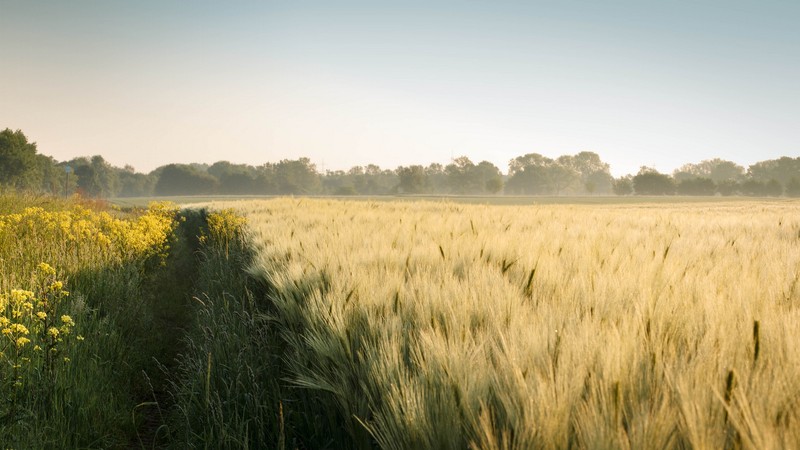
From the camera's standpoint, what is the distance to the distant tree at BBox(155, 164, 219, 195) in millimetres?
112375

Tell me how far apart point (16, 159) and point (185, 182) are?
49587 millimetres

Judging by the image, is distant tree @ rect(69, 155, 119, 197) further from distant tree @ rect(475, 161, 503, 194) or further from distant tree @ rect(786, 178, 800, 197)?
distant tree @ rect(786, 178, 800, 197)

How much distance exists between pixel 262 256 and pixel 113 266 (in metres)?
4.61

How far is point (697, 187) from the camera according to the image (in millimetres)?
89000

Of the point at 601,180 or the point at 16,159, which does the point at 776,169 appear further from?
the point at 16,159

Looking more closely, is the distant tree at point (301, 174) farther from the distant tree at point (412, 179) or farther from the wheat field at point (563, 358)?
the wheat field at point (563, 358)


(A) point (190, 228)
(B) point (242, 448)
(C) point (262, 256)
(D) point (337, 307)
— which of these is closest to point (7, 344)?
(C) point (262, 256)

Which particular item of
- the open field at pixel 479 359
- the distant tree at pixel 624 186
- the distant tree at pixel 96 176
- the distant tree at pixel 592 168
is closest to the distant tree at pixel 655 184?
the distant tree at pixel 624 186

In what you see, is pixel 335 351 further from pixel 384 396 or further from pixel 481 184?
pixel 481 184

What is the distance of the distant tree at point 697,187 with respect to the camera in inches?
3477

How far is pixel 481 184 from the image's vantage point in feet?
384

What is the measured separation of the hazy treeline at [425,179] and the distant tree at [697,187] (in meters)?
0.19

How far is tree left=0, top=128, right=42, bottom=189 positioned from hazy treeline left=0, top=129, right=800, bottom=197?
0.54m

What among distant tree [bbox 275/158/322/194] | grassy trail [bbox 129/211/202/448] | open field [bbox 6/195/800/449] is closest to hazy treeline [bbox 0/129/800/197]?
distant tree [bbox 275/158/322/194]
